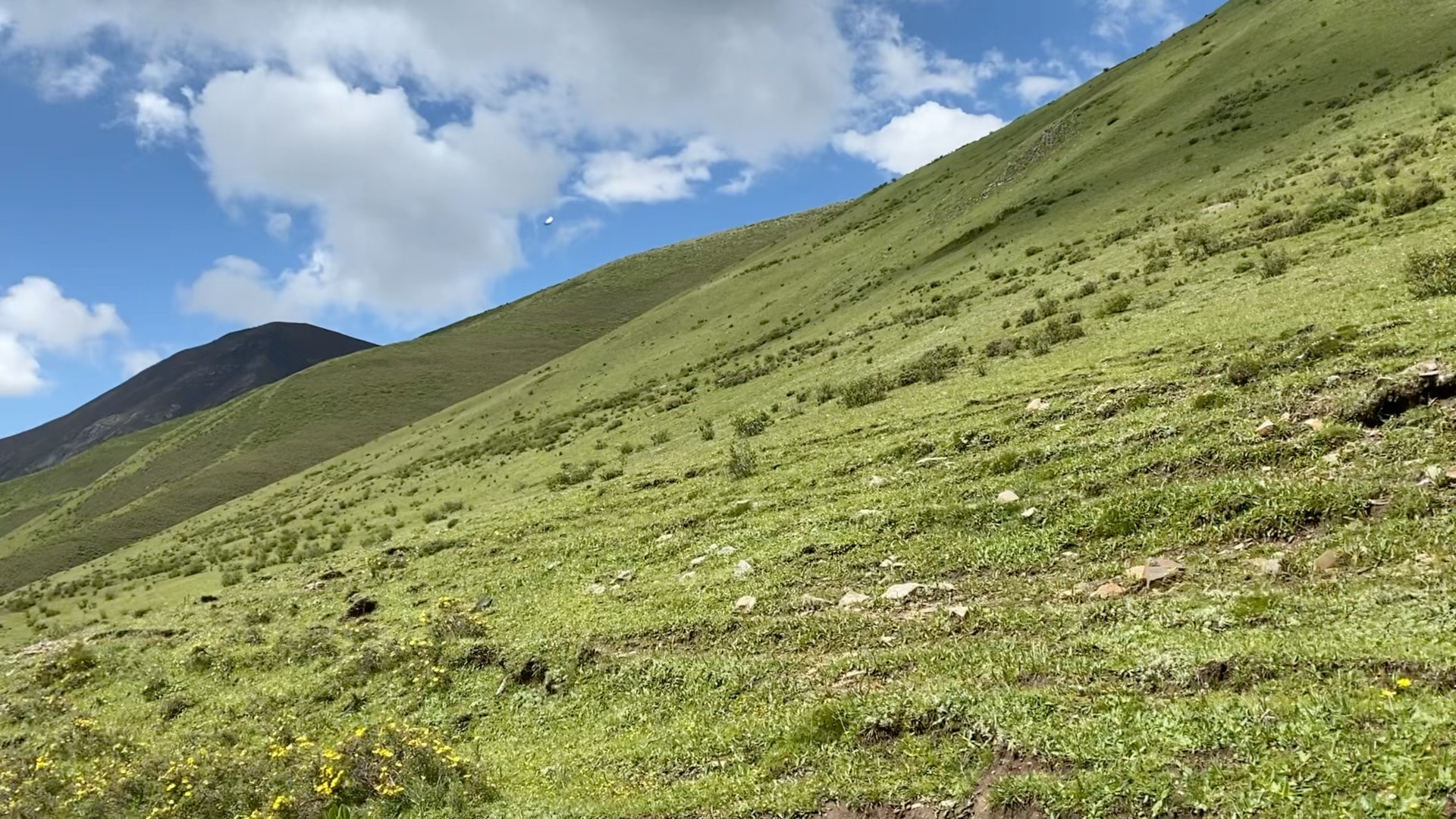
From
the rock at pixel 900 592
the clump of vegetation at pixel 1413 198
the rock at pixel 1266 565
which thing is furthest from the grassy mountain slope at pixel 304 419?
the clump of vegetation at pixel 1413 198

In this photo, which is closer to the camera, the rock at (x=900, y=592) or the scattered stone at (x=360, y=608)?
the rock at (x=900, y=592)

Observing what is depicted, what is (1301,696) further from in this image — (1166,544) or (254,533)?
(254,533)

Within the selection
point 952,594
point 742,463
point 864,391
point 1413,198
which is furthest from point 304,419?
point 1413,198

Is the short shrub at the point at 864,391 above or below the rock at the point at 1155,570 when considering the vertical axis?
above

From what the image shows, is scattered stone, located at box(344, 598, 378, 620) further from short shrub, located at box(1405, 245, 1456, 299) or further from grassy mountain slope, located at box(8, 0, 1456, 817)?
short shrub, located at box(1405, 245, 1456, 299)

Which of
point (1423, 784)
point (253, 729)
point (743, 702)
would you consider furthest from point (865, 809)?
point (253, 729)

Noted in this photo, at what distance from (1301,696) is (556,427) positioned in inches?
2144

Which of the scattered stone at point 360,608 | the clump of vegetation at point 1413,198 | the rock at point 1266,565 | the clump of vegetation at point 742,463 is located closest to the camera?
the rock at point 1266,565

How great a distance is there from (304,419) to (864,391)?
380 ft

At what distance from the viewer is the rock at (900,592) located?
13.7 meters

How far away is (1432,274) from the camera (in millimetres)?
19562

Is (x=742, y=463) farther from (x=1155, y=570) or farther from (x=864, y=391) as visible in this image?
(x=1155, y=570)

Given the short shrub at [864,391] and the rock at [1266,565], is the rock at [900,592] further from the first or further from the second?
the short shrub at [864,391]

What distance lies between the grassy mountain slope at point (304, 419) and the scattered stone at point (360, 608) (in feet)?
240
